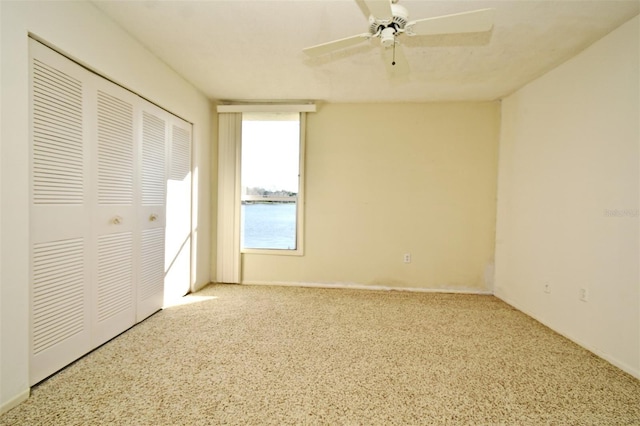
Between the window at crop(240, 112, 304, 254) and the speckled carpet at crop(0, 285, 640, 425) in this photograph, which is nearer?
the speckled carpet at crop(0, 285, 640, 425)

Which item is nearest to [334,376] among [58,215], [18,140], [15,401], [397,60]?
[15,401]

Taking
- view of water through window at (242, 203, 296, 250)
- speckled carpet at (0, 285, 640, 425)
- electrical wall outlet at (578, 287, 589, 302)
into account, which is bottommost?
speckled carpet at (0, 285, 640, 425)

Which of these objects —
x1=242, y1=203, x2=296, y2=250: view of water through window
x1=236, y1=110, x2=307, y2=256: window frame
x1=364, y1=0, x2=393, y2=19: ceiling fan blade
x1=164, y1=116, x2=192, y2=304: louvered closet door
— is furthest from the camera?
x1=242, y1=203, x2=296, y2=250: view of water through window

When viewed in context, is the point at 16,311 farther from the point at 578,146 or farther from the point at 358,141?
the point at 578,146

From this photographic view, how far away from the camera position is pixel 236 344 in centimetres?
234

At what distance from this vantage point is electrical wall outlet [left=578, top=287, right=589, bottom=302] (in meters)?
2.39

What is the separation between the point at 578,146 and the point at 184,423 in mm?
3446

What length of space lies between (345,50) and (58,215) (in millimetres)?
2425

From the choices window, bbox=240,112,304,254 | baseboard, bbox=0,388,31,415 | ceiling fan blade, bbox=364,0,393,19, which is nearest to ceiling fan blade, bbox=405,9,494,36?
ceiling fan blade, bbox=364,0,393,19

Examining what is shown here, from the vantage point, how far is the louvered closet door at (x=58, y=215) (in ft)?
5.65

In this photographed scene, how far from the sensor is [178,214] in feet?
10.8

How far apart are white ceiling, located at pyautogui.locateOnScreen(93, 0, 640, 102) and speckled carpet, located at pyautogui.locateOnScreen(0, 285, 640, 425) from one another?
7.94 feet

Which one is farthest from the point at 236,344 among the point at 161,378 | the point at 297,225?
the point at 297,225

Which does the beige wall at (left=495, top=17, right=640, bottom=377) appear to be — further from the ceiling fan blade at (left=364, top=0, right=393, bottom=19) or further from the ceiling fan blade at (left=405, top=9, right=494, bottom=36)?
the ceiling fan blade at (left=364, top=0, right=393, bottom=19)
